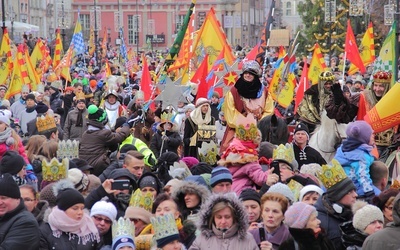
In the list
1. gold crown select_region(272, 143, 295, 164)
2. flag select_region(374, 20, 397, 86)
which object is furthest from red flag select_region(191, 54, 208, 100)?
gold crown select_region(272, 143, 295, 164)

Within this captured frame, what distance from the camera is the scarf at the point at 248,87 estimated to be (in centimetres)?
1400

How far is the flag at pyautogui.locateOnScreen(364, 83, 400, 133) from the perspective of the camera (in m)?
12.9

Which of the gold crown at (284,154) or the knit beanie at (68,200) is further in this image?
the gold crown at (284,154)


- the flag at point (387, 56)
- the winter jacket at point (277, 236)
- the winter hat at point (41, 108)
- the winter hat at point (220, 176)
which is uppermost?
the flag at point (387, 56)

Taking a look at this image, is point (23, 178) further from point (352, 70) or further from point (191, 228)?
point (352, 70)

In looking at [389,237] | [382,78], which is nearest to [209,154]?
[382,78]

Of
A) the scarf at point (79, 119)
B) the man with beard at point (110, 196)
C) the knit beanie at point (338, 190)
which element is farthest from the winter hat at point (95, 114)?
the knit beanie at point (338, 190)

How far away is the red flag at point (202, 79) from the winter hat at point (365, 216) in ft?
37.4

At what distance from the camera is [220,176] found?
10.1 m

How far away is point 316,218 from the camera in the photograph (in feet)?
28.1

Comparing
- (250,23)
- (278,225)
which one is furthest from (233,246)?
(250,23)

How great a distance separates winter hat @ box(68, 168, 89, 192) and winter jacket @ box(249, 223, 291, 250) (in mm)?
2508

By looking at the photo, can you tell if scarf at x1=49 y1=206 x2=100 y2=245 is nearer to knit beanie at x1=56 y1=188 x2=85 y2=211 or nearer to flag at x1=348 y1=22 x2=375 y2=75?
knit beanie at x1=56 y1=188 x2=85 y2=211

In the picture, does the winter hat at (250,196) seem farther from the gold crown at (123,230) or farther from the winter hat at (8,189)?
the winter hat at (8,189)
